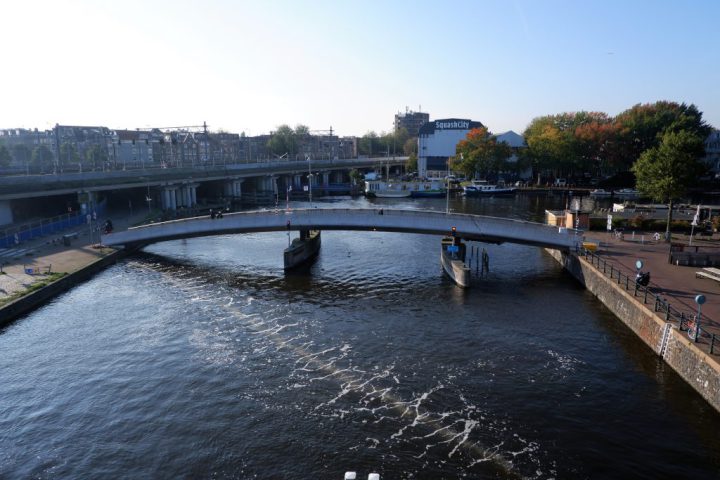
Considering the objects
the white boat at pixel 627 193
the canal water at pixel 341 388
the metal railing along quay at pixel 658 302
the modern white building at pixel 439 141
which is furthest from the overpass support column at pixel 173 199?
the white boat at pixel 627 193

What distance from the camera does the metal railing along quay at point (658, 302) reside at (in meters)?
25.3

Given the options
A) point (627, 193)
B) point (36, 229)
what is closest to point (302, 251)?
point (36, 229)

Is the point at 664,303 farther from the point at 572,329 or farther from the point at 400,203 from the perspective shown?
the point at 400,203

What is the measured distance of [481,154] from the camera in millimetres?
137000

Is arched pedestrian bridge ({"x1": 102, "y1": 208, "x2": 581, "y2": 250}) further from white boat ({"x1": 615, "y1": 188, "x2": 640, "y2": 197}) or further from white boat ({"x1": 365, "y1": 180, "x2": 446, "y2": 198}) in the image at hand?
white boat ({"x1": 615, "y1": 188, "x2": 640, "y2": 197})

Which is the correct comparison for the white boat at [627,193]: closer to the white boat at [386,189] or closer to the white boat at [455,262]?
the white boat at [386,189]

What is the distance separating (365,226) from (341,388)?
27.9m

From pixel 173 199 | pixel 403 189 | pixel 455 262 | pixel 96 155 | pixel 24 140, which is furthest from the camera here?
pixel 24 140

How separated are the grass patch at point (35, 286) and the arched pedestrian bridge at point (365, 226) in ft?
43.7

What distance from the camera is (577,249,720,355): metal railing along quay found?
25266 mm

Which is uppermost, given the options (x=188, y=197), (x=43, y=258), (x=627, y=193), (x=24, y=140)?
(x=24, y=140)

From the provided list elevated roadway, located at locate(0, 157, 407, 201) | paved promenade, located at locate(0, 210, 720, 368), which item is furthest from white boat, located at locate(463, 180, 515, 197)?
paved promenade, located at locate(0, 210, 720, 368)

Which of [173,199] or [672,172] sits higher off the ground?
[672,172]

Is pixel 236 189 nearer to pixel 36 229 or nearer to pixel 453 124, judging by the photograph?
pixel 36 229
